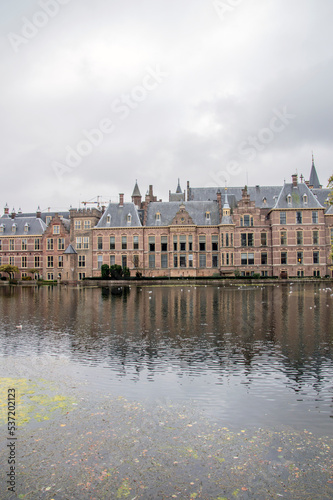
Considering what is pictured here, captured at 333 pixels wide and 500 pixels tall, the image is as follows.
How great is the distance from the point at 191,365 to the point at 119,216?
64.3 metres

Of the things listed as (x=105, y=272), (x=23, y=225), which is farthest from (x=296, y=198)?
(x=23, y=225)

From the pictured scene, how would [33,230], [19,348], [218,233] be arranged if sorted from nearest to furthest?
[19,348], [218,233], [33,230]

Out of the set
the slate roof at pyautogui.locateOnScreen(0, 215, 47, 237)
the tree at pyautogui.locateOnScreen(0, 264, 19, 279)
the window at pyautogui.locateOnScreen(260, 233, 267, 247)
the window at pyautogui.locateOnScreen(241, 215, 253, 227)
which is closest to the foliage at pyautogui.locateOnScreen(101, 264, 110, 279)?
the tree at pyautogui.locateOnScreen(0, 264, 19, 279)

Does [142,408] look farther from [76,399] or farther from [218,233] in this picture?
[218,233]

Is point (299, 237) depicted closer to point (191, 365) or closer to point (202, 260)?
point (202, 260)

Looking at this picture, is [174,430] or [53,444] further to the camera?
[174,430]

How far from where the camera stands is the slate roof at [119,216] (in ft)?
247

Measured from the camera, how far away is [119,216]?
76062 millimetres

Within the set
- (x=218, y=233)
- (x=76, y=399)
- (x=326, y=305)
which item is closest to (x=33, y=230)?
(x=218, y=233)

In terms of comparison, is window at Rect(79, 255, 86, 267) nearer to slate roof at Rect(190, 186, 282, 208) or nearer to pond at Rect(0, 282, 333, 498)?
slate roof at Rect(190, 186, 282, 208)

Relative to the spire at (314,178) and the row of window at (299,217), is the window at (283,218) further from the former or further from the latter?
the spire at (314,178)

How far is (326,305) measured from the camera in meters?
29.0

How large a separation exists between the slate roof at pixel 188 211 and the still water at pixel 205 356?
49.0 m

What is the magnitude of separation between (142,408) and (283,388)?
12.8 feet
